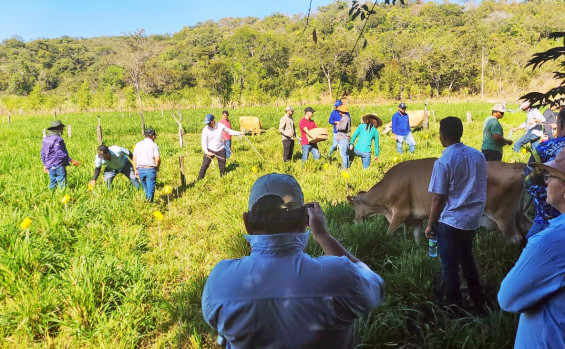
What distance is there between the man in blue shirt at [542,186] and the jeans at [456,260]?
500mm

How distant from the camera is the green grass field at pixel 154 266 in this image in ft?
10.0

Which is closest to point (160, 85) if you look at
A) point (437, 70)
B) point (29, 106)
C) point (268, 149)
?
point (29, 106)

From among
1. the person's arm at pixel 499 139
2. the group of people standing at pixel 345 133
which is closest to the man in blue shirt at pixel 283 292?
the person's arm at pixel 499 139

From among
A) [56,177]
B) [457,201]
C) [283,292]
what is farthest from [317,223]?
[56,177]

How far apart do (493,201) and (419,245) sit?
3.32 feet

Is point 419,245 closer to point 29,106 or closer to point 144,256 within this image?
point 144,256

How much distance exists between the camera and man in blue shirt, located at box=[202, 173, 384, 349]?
4.60 ft

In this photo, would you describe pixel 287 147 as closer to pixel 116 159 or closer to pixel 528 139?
pixel 116 159

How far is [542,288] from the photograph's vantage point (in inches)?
47.5

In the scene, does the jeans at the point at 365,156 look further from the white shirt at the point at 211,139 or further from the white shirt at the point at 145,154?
the white shirt at the point at 145,154

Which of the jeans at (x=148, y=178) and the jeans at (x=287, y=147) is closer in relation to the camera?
the jeans at (x=148, y=178)

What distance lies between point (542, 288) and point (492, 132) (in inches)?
245

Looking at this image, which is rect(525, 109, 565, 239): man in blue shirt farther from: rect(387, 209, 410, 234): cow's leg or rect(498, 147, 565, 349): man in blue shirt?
rect(387, 209, 410, 234): cow's leg

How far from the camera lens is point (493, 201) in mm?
4438
